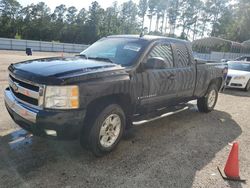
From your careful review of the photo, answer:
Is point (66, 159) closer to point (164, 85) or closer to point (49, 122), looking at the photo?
point (49, 122)

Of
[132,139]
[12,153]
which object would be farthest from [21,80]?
[132,139]

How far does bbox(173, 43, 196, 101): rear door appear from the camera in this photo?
19.1 feet

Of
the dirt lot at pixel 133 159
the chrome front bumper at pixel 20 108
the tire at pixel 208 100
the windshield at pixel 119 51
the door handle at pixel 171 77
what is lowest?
the dirt lot at pixel 133 159

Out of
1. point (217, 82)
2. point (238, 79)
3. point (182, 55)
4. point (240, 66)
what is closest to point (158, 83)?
point (182, 55)

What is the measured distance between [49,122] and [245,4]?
7254 centimetres

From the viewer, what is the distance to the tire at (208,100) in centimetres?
749

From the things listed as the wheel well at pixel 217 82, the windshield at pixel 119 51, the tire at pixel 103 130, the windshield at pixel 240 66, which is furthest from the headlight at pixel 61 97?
the windshield at pixel 240 66

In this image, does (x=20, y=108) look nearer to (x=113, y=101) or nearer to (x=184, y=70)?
(x=113, y=101)

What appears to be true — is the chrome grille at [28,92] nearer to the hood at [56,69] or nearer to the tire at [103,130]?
the hood at [56,69]

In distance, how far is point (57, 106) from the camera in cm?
369

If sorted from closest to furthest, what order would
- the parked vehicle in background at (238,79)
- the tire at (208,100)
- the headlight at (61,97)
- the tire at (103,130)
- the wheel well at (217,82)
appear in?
the headlight at (61,97) → the tire at (103,130) → the tire at (208,100) → the wheel well at (217,82) → the parked vehicle in background at (238,79)

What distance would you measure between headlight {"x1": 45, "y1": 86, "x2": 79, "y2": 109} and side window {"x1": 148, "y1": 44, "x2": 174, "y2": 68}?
1.91 metres

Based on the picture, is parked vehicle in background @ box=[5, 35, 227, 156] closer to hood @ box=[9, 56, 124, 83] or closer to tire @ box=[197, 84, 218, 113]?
hood @ box=[9, 56, 124, 83]

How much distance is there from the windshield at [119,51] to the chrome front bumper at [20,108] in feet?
5.24
